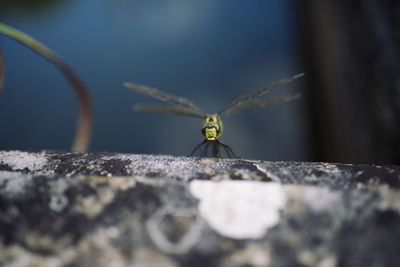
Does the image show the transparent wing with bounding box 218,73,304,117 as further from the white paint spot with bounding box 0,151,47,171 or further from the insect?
the white paint spot with bounding box 0,151,47,171

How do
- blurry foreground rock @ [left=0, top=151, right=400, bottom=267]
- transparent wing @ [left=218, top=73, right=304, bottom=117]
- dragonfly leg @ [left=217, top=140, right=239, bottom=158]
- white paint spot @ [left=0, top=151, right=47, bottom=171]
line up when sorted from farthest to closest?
1. dragonfly leg @ [left=217, top=140, right=239, bottom=158]
2. transparent wing @ [left=218, top=73, right=304, bottom=117]
3. white paint spot @ [left=0, top=151, right=47, bottom=171]
4. blurry foreground rock @ [left=0, top=151, right=400, bottom=267]

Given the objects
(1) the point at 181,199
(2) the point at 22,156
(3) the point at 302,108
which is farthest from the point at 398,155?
(3) the point at 302,108

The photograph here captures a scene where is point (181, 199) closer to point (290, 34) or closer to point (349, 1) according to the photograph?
point (349, 1)

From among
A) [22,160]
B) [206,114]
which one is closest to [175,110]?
[206,114]

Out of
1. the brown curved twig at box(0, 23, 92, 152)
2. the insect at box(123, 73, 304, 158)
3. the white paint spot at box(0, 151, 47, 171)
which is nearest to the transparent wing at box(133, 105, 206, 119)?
the insect at box(123, 73, 304, 158)

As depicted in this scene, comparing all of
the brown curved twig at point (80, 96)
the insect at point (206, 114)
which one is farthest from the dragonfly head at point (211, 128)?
the brown curved twig at point (80, 96)

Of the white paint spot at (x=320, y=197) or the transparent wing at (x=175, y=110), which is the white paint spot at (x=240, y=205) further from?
the transparent wing at (x=175, y=110)

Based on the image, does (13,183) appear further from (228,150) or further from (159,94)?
(228,150)
